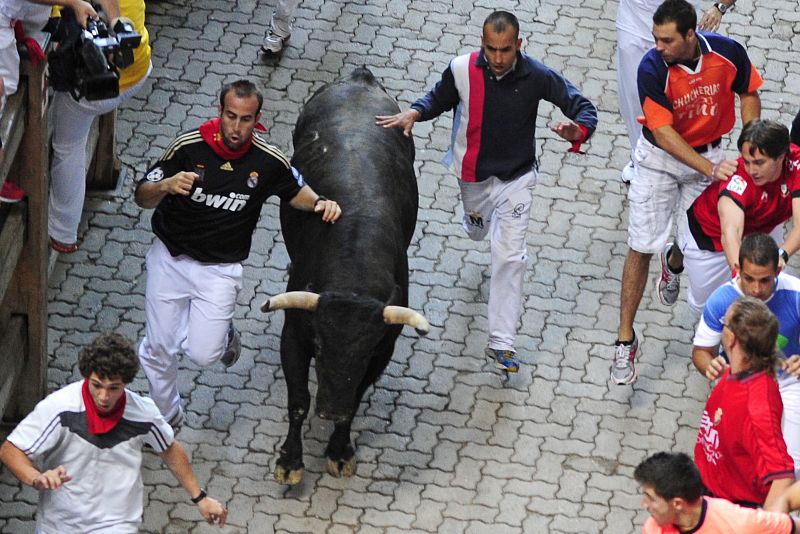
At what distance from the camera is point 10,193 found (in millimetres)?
8750

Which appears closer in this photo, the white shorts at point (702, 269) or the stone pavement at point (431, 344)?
the stone pavement at point (431, 344)

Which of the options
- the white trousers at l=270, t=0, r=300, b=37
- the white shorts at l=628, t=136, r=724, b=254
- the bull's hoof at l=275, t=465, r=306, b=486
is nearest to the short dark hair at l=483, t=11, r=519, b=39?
the white shorts at l=628, t=136, r=724, b=254

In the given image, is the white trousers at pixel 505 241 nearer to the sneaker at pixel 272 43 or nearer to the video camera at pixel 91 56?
the video camera at pixel 91 56

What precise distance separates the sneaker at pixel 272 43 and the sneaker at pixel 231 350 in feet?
13.0

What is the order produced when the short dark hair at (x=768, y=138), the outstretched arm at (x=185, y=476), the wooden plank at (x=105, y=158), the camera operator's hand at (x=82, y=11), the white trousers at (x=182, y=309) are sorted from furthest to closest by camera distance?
the wooden plank at (x=105, y=158)
the white trousers at (x=182, y=309)
the short dark hair at (x=768, y=138)
the camera operator's hand at (x=82, y=11)
the outstretched arm at (x=185, y=476)

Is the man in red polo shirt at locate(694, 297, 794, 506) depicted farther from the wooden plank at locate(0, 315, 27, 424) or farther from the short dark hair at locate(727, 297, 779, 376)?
the wooden plank at locate(0, 315, 27, 424)

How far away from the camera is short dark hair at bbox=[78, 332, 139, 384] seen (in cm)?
686

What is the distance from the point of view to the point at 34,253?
904 centimetres

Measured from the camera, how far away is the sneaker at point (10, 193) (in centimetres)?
869

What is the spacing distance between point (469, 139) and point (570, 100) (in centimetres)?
70

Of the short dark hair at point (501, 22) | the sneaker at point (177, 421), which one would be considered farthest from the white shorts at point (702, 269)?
the sneaker at point (177, 421)

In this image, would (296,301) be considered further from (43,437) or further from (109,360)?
(43,437)

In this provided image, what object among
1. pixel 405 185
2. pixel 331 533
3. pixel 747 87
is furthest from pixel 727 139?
pixel 331 533

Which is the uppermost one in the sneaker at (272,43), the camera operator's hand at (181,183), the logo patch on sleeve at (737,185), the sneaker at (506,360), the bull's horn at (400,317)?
the logo patch on sleeve at (737,185)
